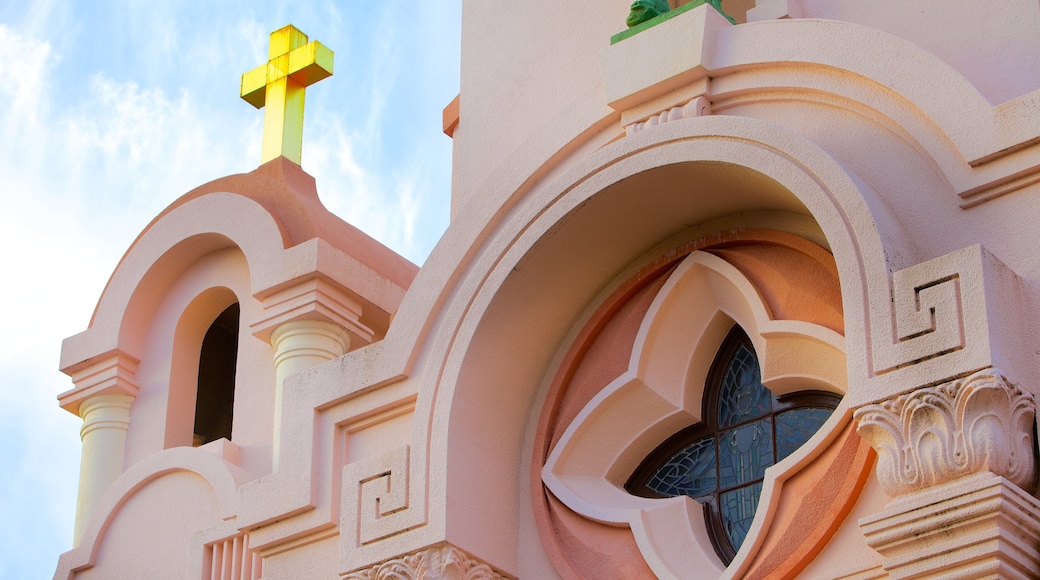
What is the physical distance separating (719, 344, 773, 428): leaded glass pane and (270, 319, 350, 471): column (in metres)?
3.67

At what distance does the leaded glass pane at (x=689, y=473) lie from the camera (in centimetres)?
1070

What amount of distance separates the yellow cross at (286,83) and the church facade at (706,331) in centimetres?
303

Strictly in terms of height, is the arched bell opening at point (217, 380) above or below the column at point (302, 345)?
above

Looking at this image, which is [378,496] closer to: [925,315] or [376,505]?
[376,505]

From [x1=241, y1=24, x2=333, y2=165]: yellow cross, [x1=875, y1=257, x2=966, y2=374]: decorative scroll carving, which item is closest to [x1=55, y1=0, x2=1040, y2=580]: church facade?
[x1=875, y1=257, x2=966, y2=374]: decorative scroll carving

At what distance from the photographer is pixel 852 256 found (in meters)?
9.32

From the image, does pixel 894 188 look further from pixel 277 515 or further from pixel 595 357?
pixel 277 515

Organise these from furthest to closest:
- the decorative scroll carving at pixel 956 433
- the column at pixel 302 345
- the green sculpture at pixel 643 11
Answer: the column at pixel 302 345 → the green sculpture at pixel 643 11 → the decorative scroll carving at pixel 956 433

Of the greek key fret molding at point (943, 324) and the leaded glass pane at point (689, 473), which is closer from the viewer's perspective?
the greek key fret molding at point (943, 324)

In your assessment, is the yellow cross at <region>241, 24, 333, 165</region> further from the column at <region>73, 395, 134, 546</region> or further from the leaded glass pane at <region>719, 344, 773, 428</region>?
the leaded glass pane at <region>719, 344, 773, 428</region>

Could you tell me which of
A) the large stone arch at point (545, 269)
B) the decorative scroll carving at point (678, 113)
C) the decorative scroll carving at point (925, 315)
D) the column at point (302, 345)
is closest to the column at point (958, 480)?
the decorative scroll carving at point (925, 315)

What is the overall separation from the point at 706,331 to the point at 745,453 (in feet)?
2.34

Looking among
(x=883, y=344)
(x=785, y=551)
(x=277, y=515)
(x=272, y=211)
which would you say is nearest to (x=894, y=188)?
(x=883, y=344)

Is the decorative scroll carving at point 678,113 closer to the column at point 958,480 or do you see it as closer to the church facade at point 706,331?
the church facade at point 706,331
